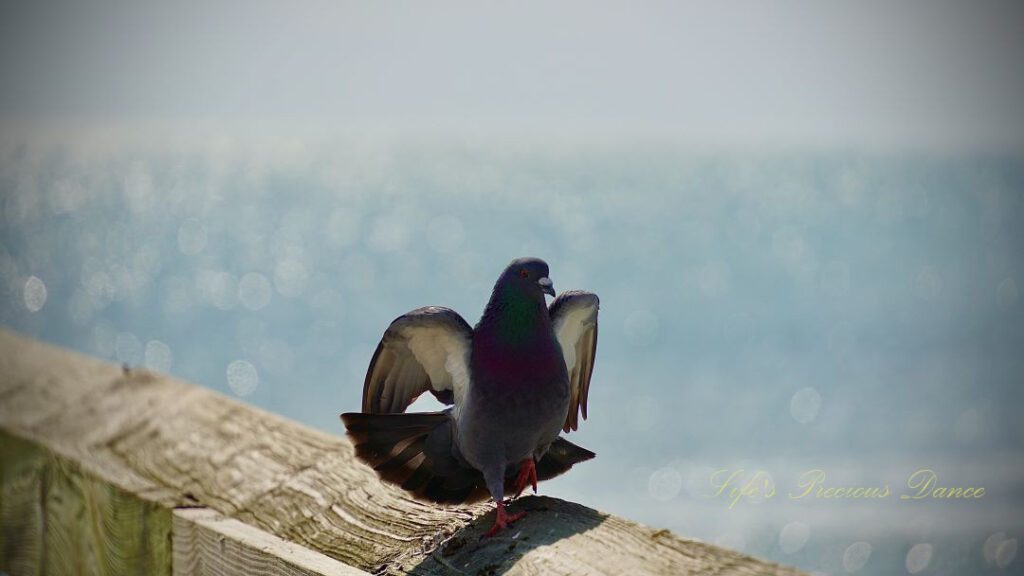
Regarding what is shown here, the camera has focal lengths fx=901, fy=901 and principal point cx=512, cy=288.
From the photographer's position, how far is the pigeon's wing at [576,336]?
273cm

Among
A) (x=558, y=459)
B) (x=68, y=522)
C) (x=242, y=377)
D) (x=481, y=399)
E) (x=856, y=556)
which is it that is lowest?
(x=856, y=556)

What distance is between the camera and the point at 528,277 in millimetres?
2584

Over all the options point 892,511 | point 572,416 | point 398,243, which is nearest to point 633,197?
point 398,243

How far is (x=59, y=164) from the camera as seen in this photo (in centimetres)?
4328

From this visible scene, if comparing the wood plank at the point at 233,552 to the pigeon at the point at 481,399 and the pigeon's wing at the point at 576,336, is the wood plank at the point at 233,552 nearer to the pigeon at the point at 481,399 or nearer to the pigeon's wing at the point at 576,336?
the pigeon at the point at 481,399

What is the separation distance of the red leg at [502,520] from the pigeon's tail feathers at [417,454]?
11.0 inches

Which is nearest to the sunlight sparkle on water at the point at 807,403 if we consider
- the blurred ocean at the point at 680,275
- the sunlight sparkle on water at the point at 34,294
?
the blurred ocean at the point at 680,275

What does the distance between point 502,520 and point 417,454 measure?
0.38m

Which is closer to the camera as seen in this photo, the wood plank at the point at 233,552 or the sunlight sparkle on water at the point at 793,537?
the wood plank at the point at 233,552

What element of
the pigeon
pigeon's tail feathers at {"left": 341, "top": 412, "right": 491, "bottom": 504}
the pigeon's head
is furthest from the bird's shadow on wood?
the pigeon's head

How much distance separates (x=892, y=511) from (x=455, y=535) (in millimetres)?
9357

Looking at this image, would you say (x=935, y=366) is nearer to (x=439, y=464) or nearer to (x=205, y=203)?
(x=439, y=464)

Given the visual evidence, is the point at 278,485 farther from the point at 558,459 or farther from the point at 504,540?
the point at 558,459

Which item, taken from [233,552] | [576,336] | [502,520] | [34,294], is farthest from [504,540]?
[34,294]
